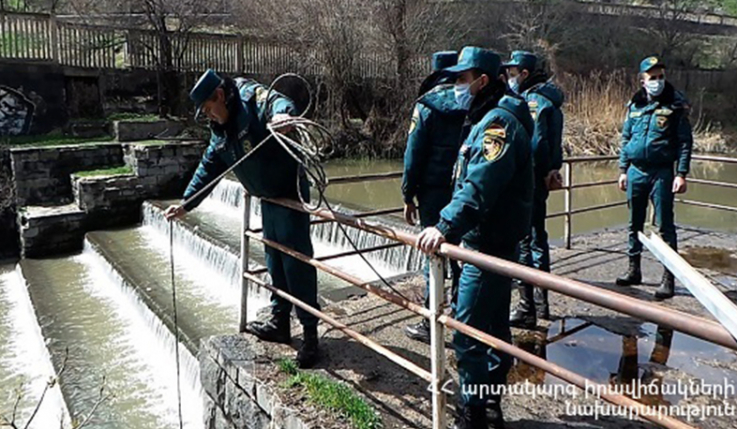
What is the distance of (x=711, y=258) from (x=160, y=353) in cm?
578

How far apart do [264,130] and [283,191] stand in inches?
14.8

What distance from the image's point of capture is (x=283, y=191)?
377 centimetres

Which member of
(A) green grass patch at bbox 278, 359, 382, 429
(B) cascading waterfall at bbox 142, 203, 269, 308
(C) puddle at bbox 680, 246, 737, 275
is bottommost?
(B) cascading waterfall at bbox 142, 203, 269, 308

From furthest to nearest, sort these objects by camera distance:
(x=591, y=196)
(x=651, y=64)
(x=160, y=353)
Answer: (x=591, y=196), (x=160, y=353), (x=651, y=64)

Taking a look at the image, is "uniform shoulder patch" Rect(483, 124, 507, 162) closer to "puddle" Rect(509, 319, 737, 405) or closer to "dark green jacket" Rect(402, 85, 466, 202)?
"dark green jacket" Rect(402, 85, 466, 202)

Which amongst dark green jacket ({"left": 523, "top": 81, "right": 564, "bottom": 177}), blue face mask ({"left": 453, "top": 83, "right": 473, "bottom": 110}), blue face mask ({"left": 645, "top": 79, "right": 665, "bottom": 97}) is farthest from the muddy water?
blue face mask ({"left": 453, "top": 83, "right": 473, "bottom": 110})

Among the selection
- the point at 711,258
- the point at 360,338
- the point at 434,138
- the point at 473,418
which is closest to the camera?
the point at 473,418

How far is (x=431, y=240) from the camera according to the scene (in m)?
2.57

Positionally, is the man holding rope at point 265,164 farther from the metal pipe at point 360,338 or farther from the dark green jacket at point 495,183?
the dark green jacket at point 495,183

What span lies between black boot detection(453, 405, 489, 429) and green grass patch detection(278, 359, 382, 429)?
0.41m

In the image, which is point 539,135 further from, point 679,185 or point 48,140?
point 48,140

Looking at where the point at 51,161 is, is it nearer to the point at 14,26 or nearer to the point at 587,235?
the point at 14,26

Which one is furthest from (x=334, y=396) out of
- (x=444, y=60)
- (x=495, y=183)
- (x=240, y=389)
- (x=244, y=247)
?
(x=444, y=60)

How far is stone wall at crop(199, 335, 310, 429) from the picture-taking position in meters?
3.28
